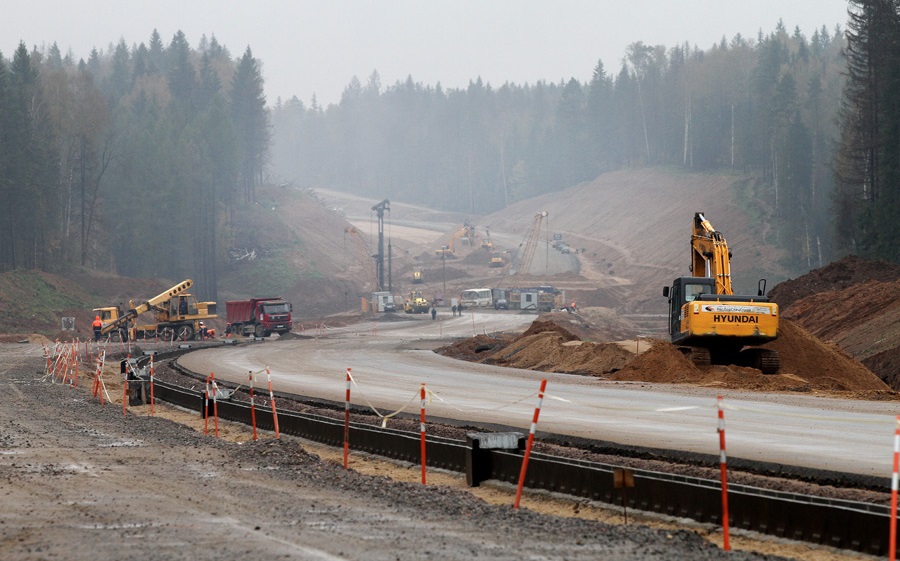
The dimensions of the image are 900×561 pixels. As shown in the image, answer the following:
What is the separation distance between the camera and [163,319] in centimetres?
7944

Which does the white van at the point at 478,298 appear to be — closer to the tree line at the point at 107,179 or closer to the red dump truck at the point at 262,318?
the tree line at the point at 107,179

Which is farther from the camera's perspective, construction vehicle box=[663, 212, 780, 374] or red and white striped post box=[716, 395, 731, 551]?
construction vehicle box=[663, 212, 780, 374]

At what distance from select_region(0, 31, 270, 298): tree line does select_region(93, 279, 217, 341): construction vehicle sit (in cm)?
1706

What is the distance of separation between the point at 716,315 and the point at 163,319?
5604cm

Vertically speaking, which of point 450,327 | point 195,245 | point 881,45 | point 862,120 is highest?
point 881,45

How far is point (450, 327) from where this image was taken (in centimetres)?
8612

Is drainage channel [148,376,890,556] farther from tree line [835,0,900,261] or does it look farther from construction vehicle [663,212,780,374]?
tree line [835,0,900,261]

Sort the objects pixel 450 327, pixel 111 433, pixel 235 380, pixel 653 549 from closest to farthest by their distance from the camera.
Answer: pixel 653 549 < pixel 111 433 < pixel 235 380 < pixel 450 327

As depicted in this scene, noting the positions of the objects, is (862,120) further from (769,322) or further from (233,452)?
(233,452)

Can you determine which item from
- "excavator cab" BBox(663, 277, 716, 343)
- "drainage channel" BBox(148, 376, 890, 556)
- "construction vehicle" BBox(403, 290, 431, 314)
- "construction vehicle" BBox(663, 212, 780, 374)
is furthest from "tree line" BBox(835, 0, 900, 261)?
"drainage channel" BBox(148, 376, 890, 556)

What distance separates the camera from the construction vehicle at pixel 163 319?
7838 cm

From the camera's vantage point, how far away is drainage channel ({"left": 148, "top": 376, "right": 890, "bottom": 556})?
10383 millimetres

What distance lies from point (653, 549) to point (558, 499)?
3.98m

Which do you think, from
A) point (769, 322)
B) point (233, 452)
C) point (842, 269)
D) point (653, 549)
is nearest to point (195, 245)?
point (842, 269)
